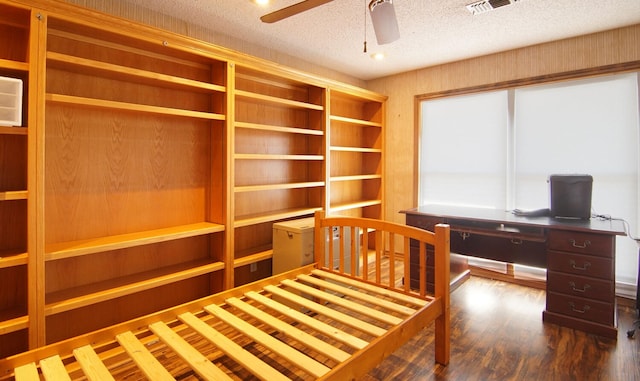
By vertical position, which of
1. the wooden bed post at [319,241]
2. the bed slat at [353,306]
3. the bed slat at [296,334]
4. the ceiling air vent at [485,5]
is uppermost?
the ceiling air vent at [485,5]

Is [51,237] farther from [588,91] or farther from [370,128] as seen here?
[588,91]

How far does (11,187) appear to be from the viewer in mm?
2080

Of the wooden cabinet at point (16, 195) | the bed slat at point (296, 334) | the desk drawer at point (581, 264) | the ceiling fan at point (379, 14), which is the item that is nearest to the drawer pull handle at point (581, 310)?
the desk drawer at point (581, 264)

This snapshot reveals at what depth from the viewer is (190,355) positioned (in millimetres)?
1516

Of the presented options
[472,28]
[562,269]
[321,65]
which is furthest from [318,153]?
[562,269]

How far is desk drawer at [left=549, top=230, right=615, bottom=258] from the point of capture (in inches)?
96.8

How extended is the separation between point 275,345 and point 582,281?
2.32 m

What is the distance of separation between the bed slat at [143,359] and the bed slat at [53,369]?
0.23 m

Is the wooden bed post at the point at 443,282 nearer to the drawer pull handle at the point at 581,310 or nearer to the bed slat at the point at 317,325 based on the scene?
the bed slat at the point at 317,325

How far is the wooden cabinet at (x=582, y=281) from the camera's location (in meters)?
2.46

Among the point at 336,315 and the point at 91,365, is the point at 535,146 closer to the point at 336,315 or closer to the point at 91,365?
the point at 336,315

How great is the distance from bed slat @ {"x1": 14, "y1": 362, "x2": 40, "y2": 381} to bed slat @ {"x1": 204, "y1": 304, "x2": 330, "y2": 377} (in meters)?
0.77

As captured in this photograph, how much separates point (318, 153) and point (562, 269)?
93.9 inches

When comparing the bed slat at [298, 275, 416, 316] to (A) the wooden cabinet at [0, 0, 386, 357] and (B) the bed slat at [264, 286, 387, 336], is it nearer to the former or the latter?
(B) the bed slat at [264, 286, 387, 336]
